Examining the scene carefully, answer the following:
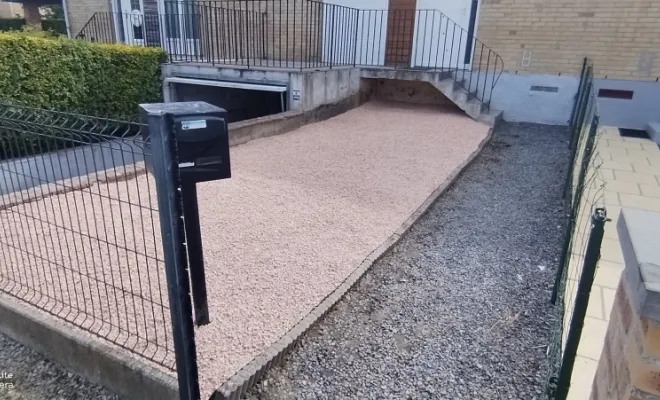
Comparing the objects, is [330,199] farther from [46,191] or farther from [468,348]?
[46,191]

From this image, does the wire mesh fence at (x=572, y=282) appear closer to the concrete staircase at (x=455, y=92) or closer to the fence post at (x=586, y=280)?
the fence post at (x=586, y=280)

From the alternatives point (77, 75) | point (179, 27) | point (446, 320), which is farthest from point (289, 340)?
point (179, 27)

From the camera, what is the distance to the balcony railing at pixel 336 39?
29.5 feet

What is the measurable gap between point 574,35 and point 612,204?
4.95 metres

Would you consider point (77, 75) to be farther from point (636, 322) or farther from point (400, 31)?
point (636, 322)

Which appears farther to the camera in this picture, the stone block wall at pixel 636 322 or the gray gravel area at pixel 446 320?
the gray gravel area at pixel 446 320

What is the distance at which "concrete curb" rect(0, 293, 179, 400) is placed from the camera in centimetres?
210

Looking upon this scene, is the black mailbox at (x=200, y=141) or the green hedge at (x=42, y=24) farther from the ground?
the green hedge at (x=42, y=24)

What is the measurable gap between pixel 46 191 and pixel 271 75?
4.48 meters

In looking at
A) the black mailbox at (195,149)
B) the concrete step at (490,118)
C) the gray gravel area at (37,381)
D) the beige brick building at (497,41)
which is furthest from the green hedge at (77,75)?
the concrete step at (490,118)

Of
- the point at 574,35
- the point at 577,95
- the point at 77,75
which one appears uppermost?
the point at 574,35

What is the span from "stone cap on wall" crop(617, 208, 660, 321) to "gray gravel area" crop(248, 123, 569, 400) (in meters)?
1.25

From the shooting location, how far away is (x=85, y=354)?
231 cm

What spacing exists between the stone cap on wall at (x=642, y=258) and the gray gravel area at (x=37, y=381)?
7.67 ft
